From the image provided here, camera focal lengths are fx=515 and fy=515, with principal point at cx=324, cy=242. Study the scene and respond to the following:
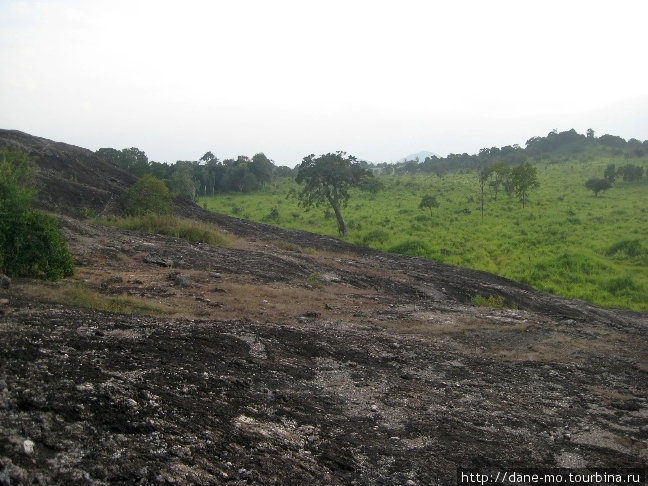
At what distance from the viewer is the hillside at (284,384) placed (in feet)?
14.7

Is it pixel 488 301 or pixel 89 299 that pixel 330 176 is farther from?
pixel 89 299

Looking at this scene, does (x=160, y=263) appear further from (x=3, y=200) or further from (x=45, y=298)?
(x=45, y=298)

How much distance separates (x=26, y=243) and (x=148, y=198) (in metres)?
13.0

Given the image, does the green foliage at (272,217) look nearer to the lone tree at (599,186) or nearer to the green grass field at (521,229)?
the green grass field at (521,229)

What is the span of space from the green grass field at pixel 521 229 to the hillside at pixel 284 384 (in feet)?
25.6

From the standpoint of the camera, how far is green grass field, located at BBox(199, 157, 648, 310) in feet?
70.2

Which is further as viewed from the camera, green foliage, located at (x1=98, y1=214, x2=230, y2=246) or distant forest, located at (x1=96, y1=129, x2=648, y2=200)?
distant forest, located at (x1=96, y1=129, x2=648, y2=200)

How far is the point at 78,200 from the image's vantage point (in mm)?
24016

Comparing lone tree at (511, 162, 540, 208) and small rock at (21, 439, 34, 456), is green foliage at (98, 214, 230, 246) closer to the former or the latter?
small rock at (21, 439, 34, 456)

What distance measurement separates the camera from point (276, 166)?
72.3 metres

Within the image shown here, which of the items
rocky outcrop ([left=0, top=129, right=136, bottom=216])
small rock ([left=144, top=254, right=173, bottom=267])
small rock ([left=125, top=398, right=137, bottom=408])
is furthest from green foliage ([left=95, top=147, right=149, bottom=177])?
small rock ([left=125, top=398, right=137, bottom=408])

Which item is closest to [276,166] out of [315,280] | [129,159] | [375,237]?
[129,159]

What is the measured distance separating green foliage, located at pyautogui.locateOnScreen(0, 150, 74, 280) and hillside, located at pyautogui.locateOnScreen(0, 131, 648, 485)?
53 centimetres

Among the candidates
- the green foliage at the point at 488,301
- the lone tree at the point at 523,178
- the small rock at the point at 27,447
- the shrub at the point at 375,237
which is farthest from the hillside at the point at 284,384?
the lone tree at the point at 523,178
